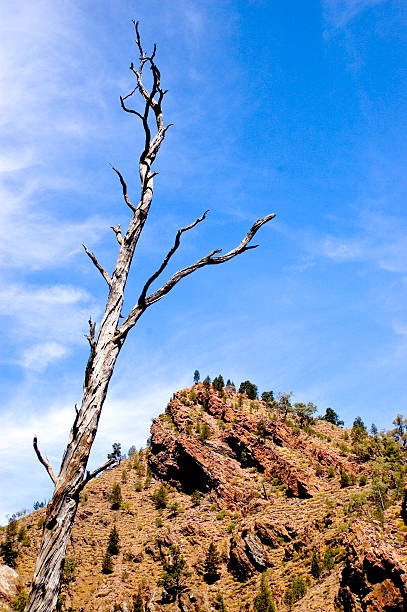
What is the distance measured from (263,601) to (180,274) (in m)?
36.7

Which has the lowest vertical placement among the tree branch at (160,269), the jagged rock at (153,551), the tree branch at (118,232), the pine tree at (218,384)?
the jagged rock at (153,551)

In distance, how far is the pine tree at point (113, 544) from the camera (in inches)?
1859

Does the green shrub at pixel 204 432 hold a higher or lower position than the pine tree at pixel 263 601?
higher

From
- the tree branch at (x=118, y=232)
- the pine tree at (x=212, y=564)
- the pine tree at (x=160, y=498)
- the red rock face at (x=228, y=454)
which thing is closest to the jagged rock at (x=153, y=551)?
the pine tree at (x=212, y=564)

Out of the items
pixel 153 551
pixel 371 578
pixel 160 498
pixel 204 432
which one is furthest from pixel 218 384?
pixel 371 578

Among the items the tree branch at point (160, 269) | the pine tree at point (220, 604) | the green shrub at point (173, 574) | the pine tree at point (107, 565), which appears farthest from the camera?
the pine tree at point (107, 565)

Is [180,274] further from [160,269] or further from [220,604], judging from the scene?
[220,604]

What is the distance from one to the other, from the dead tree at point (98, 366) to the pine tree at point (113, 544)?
5261cm

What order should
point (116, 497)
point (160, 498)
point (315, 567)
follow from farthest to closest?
point (116, 497), point (160, 498), point (315, 567)

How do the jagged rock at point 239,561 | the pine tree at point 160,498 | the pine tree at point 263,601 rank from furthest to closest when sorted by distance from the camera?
1. the pine tree at point 160,498
2. the jagged rock at point 239,561
3. the pine tree at point 263,601

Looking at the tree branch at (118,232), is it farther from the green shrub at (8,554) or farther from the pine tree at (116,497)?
the pine tree at (116,497)

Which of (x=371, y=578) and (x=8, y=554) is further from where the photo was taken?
(x=8, y=554)

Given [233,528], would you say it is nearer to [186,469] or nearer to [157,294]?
[186,469]

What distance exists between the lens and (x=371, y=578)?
71.4ft
